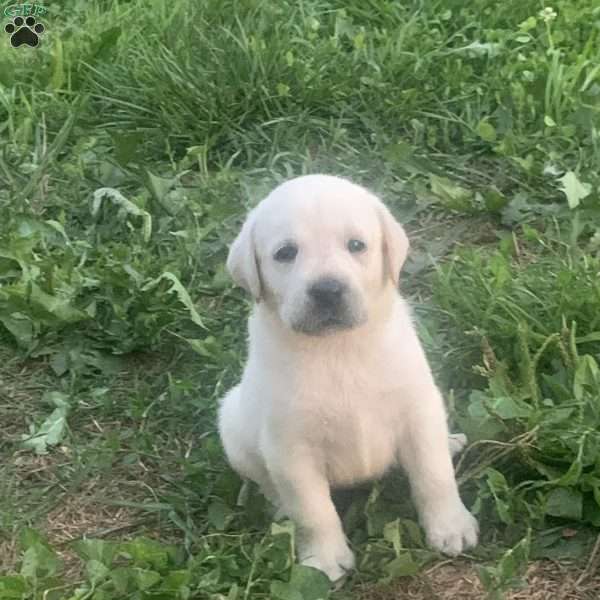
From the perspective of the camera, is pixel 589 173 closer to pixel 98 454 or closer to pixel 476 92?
pixel 476 92

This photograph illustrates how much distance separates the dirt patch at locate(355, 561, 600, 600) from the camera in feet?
9.82

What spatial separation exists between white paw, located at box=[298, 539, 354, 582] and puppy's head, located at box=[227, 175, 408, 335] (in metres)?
0.58

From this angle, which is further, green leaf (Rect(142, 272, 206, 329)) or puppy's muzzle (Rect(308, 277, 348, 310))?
green leaf (Rect(142, 272, 206, 329))

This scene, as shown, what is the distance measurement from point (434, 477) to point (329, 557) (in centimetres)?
33

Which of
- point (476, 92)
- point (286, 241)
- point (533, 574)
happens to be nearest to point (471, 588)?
point (533, 574)

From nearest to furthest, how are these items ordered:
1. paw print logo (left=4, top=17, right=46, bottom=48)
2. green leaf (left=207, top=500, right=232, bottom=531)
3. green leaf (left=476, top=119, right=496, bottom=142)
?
green leaf (left=207, top=500, right=232, bottom=531) → green leaf (left=476, top=119, right=496, bottom=142) → paw print logo (left=4, top=17, right=46, bottom=48)

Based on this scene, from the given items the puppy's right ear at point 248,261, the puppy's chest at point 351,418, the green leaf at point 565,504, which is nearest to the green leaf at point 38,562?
the puppy's chest at point 351,418

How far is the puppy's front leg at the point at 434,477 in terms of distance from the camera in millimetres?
2998

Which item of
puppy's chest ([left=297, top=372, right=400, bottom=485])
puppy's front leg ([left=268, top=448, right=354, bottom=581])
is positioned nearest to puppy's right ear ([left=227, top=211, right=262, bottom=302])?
puppy's chest ([left=297, top=372, right=400, bottom=485])

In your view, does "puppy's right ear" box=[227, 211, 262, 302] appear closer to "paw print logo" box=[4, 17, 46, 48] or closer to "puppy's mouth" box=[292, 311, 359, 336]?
"puppy's mouth" box=[292, 311, 359, 336]

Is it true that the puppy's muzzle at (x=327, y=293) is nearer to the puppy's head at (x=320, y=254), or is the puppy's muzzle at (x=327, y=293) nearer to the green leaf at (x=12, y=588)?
the puppy's head at (x=320, y=254)

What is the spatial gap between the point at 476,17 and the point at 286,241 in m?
2.78

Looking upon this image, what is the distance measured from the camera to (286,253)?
2893mm

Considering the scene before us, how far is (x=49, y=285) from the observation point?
4.10 m
